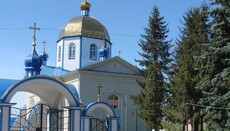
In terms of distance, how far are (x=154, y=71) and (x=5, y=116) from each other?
9.36 metres

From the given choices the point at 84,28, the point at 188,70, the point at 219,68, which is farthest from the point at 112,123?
the point at 84,28

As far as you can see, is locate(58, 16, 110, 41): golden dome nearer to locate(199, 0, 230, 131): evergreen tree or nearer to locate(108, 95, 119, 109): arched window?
locate(108, 95, 119, 109): arched window

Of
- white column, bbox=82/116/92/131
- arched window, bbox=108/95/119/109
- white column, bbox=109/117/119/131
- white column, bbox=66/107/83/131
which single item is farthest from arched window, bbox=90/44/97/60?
white column, bbox=66/107/83/131

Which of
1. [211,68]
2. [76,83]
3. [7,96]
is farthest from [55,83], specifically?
[76,83]

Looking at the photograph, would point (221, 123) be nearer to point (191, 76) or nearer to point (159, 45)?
point (191, 76)

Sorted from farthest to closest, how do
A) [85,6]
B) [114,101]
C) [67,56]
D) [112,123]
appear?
[85,6] → [67,56] → [114,101] → [112,123]

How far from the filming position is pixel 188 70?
63.4 feet

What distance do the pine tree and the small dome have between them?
7166mm

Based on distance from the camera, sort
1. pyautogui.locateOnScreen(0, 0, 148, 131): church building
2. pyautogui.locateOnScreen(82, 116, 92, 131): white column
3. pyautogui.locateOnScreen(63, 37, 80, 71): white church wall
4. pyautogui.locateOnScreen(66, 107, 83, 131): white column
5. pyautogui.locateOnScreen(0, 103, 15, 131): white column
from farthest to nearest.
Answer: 1. pyautogui.locateOnScreen(63, 37, 80, 71): white church wall
2. pyautogui.locateOnScreen(0, 0, 148, 131): church building
3. pyautogui.locateOnScreen(82, 116, 92, 131): white column
4. pyautogui.locateOnScreen(66, 107, 83, 131): white column
5. pyautogui.locateOnScreen(0, 103, 15, 131): white column

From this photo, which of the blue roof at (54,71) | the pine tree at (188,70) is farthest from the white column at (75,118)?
the blue roof at (54,71)

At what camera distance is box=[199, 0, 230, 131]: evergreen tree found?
14602 millimetres

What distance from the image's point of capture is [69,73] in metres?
28.8

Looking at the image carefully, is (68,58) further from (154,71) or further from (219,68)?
(219,68)

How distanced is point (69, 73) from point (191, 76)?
11.9 m
